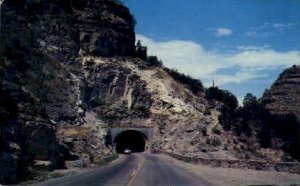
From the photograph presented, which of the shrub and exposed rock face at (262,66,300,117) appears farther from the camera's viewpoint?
exposed rock face at (262,66,300,117)

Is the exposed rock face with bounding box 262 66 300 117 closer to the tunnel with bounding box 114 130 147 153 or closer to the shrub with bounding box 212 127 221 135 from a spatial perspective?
the tunnel with bounding box 114 130 147 153

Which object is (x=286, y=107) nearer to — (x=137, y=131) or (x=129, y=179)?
(x=137, y=131)

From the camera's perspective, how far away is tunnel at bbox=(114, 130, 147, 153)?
106 meters

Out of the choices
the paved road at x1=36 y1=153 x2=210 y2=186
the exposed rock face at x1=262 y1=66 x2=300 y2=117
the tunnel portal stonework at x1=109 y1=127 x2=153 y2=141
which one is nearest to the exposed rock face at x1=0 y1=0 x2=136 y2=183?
the paved road at x1=36 y1=153 x2=210 y2=186

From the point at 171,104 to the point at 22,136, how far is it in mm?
77014

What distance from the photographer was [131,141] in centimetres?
11319

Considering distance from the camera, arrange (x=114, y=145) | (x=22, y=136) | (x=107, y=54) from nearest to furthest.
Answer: (x=22, y=136)
(x=114, y=145)
(x=107, y=54)

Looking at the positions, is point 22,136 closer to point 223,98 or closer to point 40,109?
point 40,109

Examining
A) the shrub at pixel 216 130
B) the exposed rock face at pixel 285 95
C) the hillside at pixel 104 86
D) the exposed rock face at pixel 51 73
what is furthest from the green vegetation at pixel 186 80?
the exposed rock face at pixel 285 95

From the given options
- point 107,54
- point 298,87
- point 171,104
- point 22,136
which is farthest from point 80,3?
point 22,136

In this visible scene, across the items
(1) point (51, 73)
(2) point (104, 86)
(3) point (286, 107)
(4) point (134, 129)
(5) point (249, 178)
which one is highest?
(1) point (51, 73)

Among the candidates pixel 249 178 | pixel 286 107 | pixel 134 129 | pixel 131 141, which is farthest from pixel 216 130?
pixel 286 107

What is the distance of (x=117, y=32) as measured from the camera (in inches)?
4897

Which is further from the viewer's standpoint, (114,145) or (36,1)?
(36,1)
